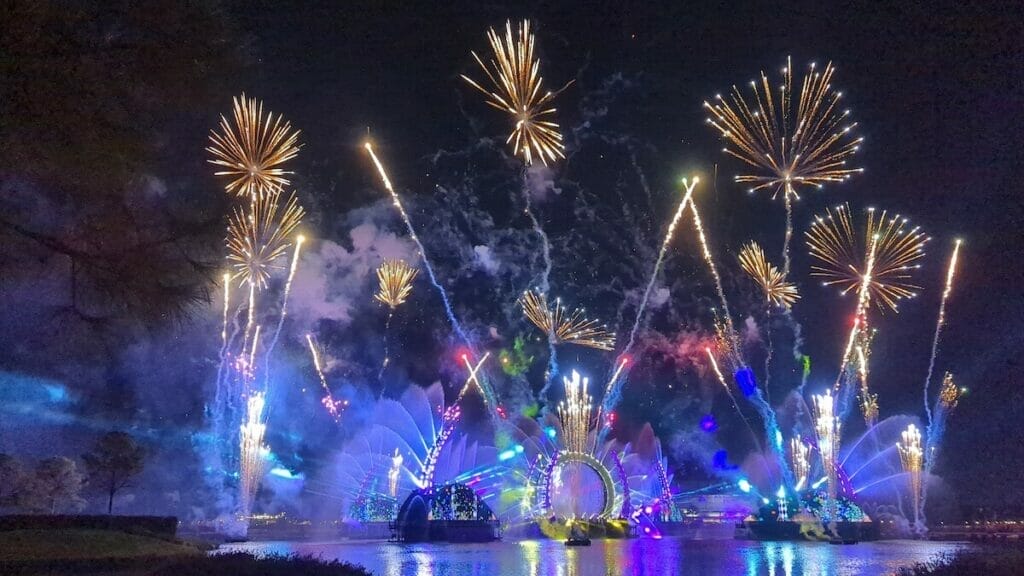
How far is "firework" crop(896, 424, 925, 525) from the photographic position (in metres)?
68.9

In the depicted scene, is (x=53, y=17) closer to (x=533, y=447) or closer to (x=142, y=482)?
(x=142, y=482)

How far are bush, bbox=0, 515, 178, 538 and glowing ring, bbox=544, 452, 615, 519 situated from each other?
119 feet

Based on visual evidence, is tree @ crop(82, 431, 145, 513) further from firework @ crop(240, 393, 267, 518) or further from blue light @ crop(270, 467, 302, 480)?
blue light @ crop(270, 467, 302, 480)

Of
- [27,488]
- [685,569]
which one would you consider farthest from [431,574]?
[27,488]

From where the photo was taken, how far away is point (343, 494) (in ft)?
304

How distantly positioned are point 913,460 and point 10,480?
72.9 m

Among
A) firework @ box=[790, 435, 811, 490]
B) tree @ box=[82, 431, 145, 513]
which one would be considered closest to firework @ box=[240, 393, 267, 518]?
tree @ box=[82, 431, 145, 513]

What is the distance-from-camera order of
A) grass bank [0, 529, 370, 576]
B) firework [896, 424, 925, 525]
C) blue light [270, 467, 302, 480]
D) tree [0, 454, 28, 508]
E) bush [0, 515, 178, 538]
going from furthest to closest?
blue light [270, 467, 302, 480]
firework [896, 424, 925, 525]
tree [0, 454, 28, 508]
bush [0, 515, 178, 538]
grass bank [0, 529, 370, 576]

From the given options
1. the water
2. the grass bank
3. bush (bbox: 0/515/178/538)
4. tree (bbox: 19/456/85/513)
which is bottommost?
the water

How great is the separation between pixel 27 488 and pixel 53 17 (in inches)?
1953

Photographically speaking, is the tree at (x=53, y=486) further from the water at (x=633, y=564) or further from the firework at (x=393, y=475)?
the firework at (x=393, y=475)

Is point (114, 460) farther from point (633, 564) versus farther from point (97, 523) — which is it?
point (633, 564)

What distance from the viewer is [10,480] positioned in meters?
50.2

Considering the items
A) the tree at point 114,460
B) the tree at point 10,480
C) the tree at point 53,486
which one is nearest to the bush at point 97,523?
the tree at point 114,460
